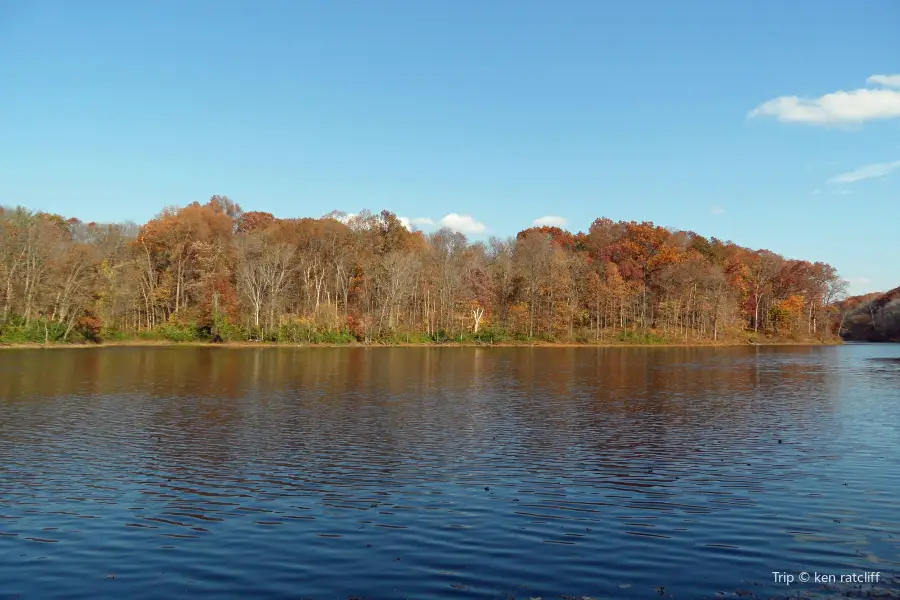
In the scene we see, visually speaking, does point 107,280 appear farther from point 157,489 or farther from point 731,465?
point 731,465

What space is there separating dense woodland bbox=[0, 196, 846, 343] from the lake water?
169 feet

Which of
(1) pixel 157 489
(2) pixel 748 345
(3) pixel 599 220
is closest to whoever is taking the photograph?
(1) pixel 157 489

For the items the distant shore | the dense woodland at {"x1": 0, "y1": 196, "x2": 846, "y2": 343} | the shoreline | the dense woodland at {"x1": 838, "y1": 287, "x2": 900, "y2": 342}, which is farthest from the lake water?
the dense woodland at {"x1": 838, "y1": 287, "x2": 900, "y2": 342}

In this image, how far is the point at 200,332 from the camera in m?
84.6

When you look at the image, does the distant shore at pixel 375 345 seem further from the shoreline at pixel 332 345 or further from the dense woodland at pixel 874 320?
the dense woodland at pixel 874 320

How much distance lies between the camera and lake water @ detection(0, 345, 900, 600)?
33.4 ft

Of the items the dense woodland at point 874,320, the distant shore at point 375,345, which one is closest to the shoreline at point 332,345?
the distant shore at point 375,345

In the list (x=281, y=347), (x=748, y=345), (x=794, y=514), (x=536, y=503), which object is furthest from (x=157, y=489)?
(x=748, y=345)

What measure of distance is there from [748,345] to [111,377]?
327ft

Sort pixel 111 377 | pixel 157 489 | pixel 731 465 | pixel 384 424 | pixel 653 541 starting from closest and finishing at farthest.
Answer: pixel 653 541 < pixel 157 489 < pixel 731 465 < pixel 384 424 < pixel 111 377

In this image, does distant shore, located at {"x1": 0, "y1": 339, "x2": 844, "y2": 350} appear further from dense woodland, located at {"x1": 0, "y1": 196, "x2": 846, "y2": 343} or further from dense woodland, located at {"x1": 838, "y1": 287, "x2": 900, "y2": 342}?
dense woodland, located at {"x1": 838, "y1": 287, "x2": 900, "y2": 342}

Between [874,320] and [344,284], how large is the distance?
12480 cm

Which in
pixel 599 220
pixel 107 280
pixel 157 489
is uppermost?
pixel 599 220

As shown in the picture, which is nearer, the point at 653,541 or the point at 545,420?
the point at 653,541
